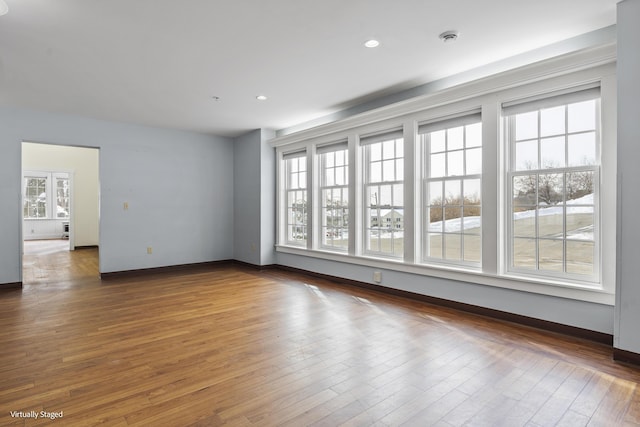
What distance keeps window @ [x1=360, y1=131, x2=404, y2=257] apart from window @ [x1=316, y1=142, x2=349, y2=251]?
0.46 meters

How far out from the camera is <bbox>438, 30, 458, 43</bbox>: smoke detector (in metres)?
3.09

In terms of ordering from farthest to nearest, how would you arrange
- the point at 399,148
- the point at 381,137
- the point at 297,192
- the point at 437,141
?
the point at 297,192 < the point at 381,137 < the point at 399,148 < the point at 437,141

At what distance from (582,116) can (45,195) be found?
13.5 metres

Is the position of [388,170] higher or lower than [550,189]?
higher

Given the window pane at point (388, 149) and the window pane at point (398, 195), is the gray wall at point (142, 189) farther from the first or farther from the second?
the window pane at point (398, 195)

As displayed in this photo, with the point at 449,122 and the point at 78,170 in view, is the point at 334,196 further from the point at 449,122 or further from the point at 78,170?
the point at 78,170

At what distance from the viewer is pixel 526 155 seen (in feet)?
11.7

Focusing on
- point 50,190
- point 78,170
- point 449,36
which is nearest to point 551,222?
point 449,36

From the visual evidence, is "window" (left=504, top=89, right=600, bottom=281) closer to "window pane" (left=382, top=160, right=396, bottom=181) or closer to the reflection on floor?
"window pane" (left=382, top=160, right=396, bottom=181)

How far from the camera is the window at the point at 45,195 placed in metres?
10.7

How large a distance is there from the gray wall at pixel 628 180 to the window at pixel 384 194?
2.43 metres

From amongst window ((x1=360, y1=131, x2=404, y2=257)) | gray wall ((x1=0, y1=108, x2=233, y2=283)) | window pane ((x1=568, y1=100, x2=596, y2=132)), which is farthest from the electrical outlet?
gray wall ((x1=0, y1=108, x2=233, y2=283))

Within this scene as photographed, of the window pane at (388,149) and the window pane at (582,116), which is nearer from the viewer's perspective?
the window pane at (582,116)

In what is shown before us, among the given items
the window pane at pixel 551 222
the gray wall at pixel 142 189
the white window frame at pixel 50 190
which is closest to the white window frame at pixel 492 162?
the window pane at pixel 551 222
